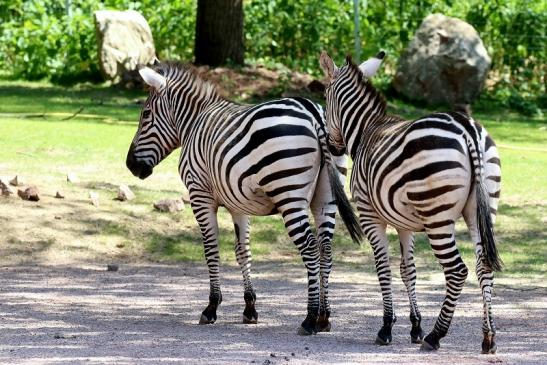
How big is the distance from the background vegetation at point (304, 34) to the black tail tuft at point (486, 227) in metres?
14.6

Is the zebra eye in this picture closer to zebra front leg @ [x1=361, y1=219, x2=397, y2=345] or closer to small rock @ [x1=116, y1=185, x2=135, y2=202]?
zebra front leg @ [x1=361, y1=219, x2=397, y2=345]

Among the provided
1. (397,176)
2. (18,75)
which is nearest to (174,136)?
(397,176)

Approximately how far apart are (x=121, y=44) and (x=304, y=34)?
3.97 m

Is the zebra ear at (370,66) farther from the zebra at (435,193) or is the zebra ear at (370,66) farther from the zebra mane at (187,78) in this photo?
the zebra mane at (187,78)

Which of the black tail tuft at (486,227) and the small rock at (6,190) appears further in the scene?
the small rock at (6,190)

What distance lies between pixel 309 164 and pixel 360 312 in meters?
1.83

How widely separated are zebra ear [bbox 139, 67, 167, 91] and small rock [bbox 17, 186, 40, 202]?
3.87m

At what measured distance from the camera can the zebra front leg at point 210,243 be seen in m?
8.91

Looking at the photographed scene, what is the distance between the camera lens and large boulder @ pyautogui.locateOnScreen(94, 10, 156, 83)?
21.1 metres

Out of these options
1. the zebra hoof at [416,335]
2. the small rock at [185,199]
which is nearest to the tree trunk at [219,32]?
the small rock at [185,199]

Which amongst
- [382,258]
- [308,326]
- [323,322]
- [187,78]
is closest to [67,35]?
[187,78]

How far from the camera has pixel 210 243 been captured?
29.7 ft

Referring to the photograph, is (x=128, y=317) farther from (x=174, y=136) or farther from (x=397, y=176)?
(x=397, y=176)

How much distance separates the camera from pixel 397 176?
7.38 meters
